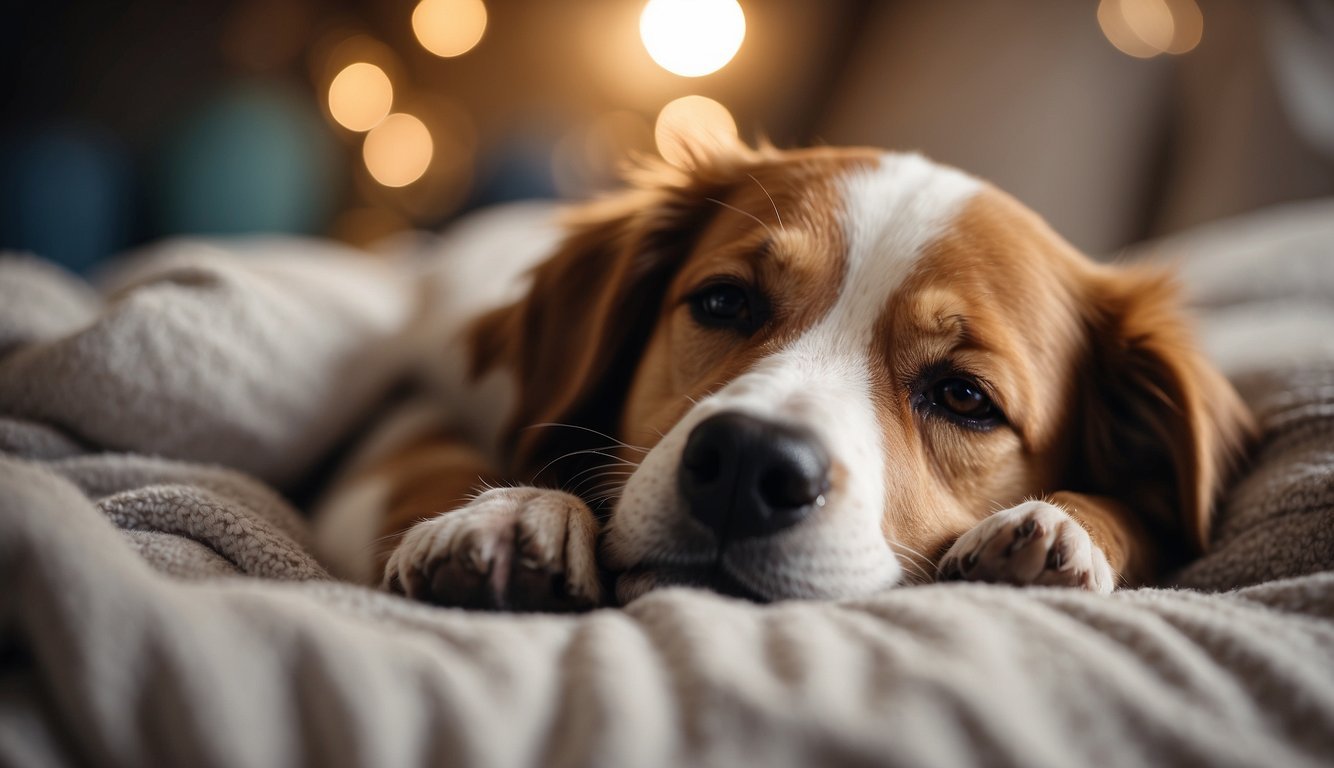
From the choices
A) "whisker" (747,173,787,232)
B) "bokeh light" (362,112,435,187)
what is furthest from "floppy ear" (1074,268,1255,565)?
"bokeh light" (362,112,435,187)

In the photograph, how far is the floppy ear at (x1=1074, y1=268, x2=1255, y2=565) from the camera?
4.11ft

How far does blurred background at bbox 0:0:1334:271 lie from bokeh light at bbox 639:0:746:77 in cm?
1

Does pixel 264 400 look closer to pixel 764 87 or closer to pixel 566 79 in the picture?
pixel 764 87

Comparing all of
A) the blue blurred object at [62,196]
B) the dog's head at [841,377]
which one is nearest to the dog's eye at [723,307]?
the dog's head at [841,377]

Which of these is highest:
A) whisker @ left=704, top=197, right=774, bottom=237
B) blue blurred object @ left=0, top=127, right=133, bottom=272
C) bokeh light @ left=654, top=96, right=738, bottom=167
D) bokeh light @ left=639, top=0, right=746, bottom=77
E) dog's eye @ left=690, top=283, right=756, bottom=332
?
bokeh light @ left=639, top=0, right=746, bottom=77

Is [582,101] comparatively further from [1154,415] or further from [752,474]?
[752,474]

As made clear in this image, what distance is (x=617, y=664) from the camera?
0.67m

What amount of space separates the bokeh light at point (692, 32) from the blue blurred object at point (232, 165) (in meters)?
2.12

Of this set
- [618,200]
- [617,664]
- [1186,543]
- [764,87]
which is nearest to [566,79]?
[764,87]

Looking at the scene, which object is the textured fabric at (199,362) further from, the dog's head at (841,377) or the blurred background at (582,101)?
the blurred background at (582,101)

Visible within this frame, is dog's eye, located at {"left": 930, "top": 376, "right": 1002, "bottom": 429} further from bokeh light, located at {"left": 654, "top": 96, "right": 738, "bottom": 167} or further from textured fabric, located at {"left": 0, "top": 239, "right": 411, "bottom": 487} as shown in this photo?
textured fabric, located at {"left": 0, "top": 239, "right": 411, "bottom": 487}

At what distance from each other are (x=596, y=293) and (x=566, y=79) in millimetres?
4469

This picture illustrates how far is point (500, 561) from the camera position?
87 cm

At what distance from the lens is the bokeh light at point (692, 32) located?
3.82 meters
